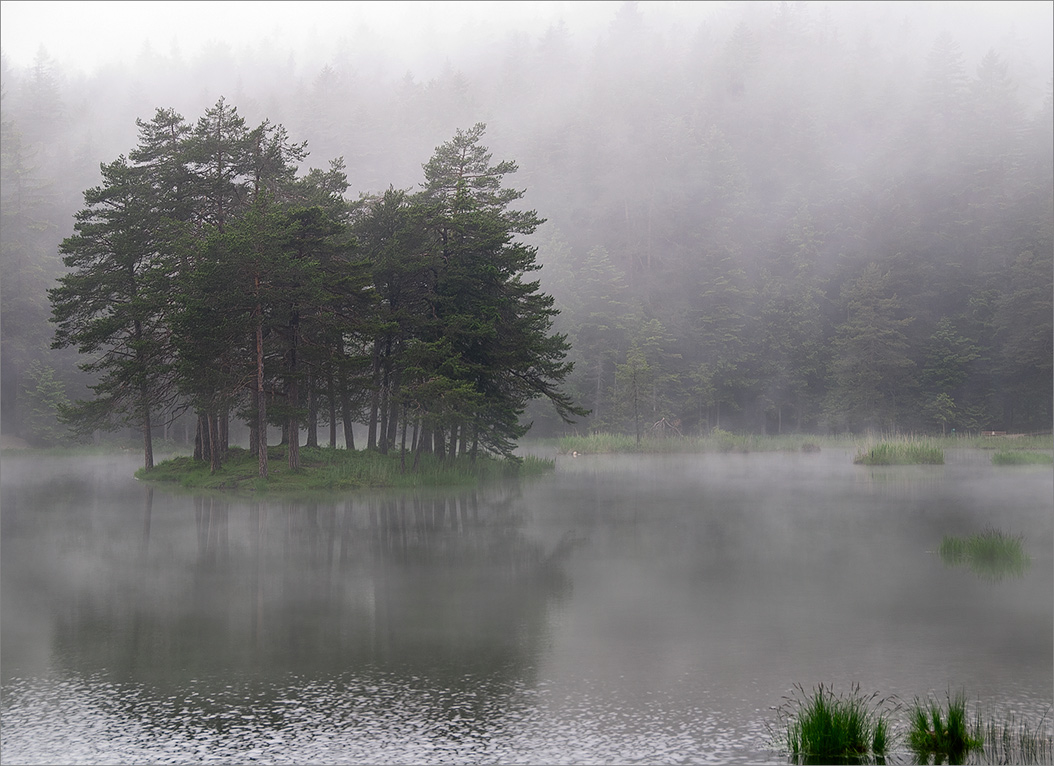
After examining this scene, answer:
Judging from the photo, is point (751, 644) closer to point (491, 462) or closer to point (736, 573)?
point (736, 573)

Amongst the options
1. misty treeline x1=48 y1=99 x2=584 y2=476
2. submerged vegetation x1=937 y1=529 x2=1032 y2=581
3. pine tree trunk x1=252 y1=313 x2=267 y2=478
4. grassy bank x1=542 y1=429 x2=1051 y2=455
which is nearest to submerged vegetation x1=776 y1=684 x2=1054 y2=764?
submerged vegetation x1=937 y1=529 x2=1032 y2=581

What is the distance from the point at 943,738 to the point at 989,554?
13423mm

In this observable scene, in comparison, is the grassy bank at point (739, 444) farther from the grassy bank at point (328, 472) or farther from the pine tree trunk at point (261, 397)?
the pine tree trunk at point (261, 397)

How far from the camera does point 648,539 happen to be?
82.3ft

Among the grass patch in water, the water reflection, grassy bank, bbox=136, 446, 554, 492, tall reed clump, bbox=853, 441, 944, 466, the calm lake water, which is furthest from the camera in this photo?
the grass patch in water

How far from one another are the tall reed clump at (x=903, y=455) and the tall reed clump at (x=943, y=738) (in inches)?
1713

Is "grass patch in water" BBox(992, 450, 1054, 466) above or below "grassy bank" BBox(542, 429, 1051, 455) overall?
below

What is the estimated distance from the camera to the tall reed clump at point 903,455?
1978 inches

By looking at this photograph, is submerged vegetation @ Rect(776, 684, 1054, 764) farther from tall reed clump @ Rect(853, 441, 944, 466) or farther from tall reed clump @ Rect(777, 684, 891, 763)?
tall reed clump @ Rect(853, 441, 944, 466)

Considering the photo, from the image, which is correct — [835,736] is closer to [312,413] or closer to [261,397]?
[261,397]

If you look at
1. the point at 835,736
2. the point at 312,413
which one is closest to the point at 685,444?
the point at 312,413

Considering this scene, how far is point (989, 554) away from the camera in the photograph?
2127 cm

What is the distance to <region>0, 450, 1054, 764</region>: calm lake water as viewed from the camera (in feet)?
33.2

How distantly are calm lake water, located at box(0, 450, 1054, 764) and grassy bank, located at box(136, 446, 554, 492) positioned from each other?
800cm
